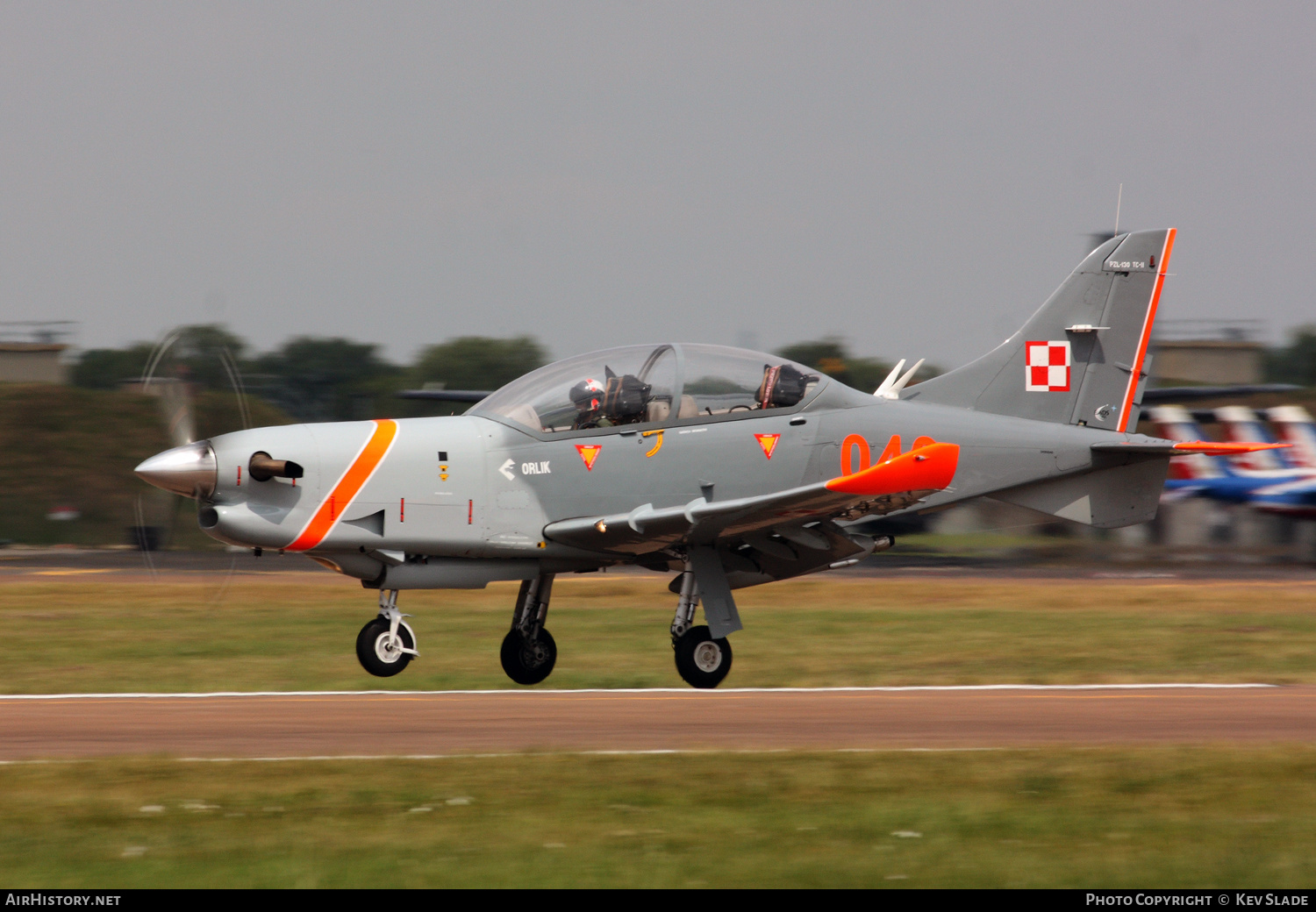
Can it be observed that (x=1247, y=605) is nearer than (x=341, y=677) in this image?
No

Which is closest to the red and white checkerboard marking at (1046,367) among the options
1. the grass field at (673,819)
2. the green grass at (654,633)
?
the green grass at (654,633)

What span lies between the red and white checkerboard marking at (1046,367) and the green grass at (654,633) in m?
2.93

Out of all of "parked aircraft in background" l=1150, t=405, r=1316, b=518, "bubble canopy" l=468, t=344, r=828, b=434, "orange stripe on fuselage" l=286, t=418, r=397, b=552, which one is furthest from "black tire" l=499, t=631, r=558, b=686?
"parked aircraft in background" l=1150, t=405, r=1316, b=518

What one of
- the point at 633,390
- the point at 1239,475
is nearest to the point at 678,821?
the point at 633,390

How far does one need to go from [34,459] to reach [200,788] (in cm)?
4323

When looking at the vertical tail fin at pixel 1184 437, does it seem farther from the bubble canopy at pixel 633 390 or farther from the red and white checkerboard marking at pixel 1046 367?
the bubble canopy at pixel 633 390

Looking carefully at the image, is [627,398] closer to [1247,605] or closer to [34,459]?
[1247,605]

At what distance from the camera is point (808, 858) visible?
20.2 feet

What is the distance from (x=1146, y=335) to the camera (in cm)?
1439

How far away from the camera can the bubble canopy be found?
11.8 metres

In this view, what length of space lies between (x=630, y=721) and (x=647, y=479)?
8.49ft

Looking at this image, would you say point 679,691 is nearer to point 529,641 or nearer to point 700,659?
point 700,659
